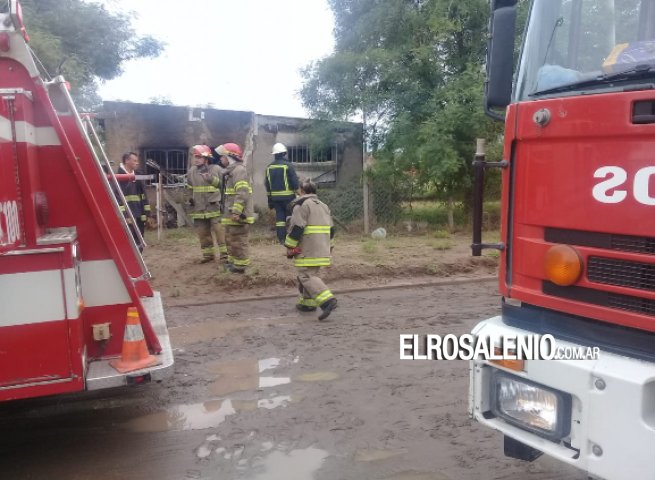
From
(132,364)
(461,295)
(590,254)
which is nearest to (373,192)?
(461,295)

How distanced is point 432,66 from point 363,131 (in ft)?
→ 8.11

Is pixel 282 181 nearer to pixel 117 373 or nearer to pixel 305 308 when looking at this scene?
pixel 305 308

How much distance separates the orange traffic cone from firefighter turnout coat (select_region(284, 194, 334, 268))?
2.84 metres

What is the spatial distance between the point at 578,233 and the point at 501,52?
0.96 metres

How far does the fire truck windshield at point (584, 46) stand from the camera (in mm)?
2176

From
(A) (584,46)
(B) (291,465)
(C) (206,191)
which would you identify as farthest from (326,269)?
(A) (584,46)

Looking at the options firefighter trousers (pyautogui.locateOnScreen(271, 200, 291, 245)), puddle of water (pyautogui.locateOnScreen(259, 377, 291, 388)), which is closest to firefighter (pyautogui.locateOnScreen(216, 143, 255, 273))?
firefighter trousers (pyautogui.locateOnScreen(271, 200, 291, 245))

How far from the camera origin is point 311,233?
6145 mm

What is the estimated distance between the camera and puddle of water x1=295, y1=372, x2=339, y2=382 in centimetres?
460

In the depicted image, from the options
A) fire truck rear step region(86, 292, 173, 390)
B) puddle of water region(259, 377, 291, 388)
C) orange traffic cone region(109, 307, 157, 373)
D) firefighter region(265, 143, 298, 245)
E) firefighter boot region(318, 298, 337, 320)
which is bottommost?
puddle of water region(259, 377, 291, 388)

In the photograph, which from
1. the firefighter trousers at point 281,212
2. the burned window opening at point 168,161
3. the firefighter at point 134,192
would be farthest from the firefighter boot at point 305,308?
the burned window opening at point 168,161

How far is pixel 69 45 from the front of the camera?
13.5 m

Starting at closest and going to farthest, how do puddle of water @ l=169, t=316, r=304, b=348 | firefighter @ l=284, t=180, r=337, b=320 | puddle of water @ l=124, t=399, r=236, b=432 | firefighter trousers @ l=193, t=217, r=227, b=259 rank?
puddle of water @ l=124, t=399, r=236, b=432, puddle of water @ l=169, t=316, r=304, b=348, firefighter @ l=284, t=180, r=337, b=320, firefighter trousers @ l=193, t=217, r=227, b=259

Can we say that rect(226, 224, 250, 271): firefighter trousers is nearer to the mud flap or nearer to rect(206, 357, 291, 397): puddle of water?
rect(206, 357, 291, 397): puddle of water
